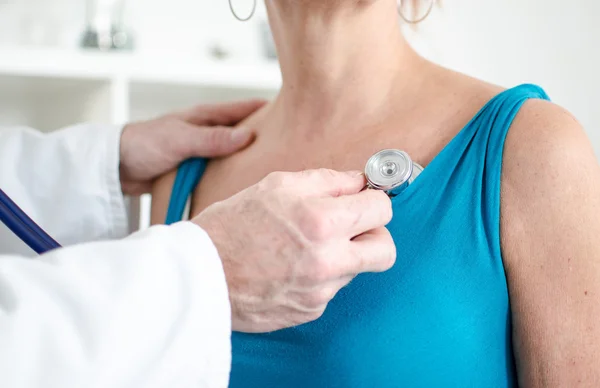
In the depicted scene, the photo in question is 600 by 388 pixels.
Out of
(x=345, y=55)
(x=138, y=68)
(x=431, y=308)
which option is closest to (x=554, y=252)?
(x=431, y=308)

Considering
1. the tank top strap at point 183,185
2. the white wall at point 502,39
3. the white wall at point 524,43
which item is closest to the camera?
the tank top strap at point 183,185

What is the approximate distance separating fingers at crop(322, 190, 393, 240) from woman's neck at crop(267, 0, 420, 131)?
14.8 inches

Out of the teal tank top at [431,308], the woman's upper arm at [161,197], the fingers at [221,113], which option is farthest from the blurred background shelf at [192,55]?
the teal tank top at [431,308]

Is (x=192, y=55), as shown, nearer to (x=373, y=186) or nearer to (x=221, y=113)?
(x=221, y=113)

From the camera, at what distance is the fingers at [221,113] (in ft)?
4.56

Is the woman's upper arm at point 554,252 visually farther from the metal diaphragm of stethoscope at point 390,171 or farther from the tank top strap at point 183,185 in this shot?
the tank top strap at point 183,185

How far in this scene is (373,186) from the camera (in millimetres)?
909

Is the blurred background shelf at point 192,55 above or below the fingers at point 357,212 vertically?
below

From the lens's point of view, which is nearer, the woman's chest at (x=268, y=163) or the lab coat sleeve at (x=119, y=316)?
the lab coat sleeve at (x=119, y=316)

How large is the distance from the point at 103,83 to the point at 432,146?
134 cm

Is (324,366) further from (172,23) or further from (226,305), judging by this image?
(172,23)

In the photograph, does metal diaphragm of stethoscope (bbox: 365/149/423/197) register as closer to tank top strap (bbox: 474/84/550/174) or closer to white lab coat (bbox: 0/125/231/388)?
tank top strap (bbox: 474/84/550/174)

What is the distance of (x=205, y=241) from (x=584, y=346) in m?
0.45

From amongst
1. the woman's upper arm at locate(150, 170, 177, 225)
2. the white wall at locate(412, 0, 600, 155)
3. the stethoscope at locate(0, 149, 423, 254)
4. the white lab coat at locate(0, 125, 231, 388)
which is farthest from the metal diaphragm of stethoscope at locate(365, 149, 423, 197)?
the white wall at locate(412, 0, 600, 155)
